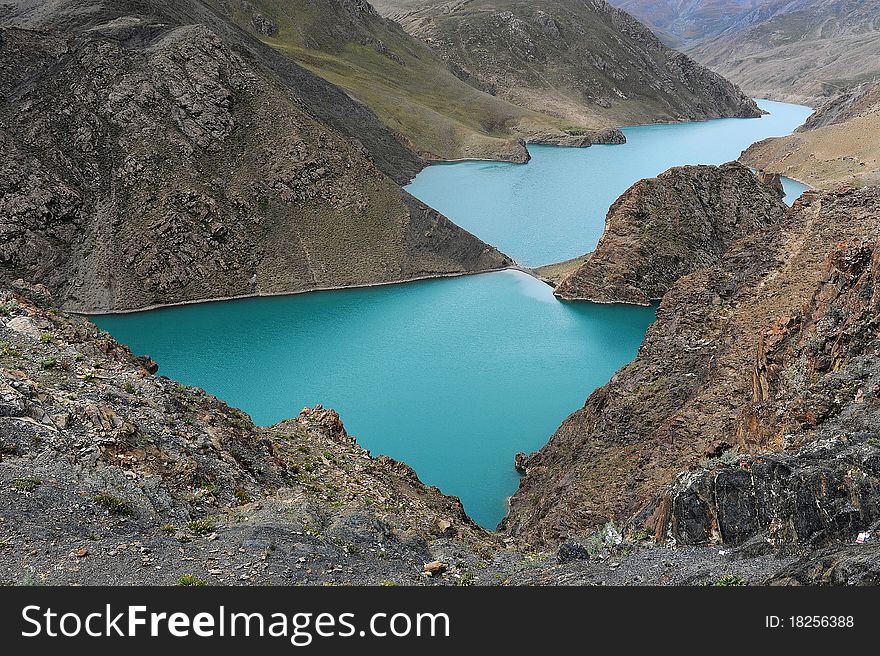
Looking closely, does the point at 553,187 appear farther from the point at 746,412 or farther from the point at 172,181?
the point at 746,412

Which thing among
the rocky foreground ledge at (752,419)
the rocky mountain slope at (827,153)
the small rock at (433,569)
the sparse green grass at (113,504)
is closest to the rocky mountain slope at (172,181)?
the rocky foreground ledge at (752,419)

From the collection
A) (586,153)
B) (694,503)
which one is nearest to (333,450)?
(694,503)

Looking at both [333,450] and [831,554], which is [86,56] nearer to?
[333,450]

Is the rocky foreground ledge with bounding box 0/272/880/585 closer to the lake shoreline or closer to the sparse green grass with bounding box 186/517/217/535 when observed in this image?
the sparse green grass with bounding box 186/517/217/535

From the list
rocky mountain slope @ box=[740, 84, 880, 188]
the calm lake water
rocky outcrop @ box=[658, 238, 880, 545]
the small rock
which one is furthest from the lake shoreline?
the small rock

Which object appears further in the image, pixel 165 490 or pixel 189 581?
pixel 165 490

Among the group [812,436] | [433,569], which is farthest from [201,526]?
[812,436]

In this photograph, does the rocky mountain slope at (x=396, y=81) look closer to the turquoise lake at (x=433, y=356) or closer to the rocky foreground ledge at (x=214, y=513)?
the turquoise lake at (x=433, y=356)

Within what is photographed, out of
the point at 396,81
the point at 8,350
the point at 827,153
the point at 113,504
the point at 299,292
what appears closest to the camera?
the point at 113,504
